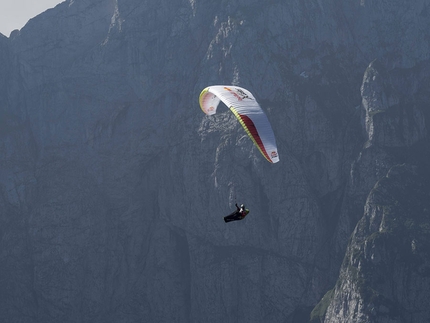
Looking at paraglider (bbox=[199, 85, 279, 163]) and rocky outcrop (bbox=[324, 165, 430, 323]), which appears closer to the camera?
paraglider (bbox=[199, 85, 279, 163])

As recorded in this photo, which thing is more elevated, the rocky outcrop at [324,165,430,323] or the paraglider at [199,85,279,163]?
the paraglider at [199,85,279,163]

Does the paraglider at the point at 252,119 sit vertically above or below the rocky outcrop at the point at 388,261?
above

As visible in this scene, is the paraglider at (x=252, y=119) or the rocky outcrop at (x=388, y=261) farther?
the rocky outcrop at (x=388, y=261)

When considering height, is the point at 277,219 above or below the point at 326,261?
above

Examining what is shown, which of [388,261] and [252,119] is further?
[388,261]

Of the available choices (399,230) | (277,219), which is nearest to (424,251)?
(399,230)

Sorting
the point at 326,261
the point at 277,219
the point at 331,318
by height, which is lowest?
the point at 331,318

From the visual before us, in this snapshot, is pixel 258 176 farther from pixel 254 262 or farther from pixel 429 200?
pixel 429 200

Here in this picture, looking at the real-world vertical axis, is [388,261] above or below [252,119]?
below
